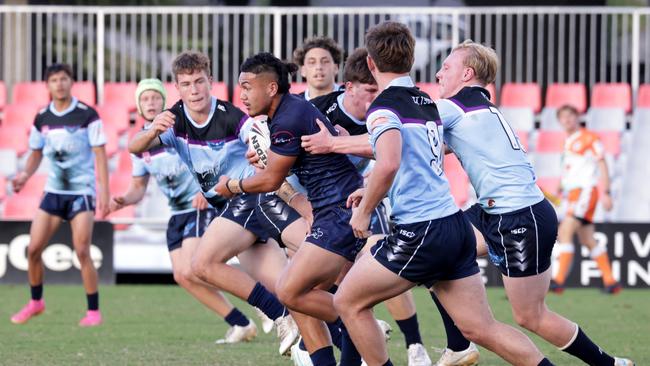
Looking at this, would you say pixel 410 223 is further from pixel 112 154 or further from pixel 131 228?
pixel 112 154

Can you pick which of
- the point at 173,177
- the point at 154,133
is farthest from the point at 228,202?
the point at 173,177

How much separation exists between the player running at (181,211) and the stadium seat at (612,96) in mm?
8932

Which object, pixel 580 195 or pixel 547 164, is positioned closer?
pixel 580 195

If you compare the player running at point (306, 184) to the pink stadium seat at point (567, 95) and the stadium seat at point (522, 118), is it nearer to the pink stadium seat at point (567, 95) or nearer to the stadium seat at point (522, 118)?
the stadium seat at point (522, 118)

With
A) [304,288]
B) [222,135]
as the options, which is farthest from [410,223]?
[222,135]

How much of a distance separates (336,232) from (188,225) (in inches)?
123

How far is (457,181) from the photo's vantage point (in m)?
16.0

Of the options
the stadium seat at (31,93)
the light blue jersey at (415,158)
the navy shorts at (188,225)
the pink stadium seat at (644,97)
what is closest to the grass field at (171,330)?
the navy shorts at (188,225)

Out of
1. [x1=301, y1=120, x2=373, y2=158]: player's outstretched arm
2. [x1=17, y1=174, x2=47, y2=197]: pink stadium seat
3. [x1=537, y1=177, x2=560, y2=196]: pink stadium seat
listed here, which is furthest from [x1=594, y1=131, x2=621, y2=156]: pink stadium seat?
[x1=301, y1=120, x2=373, y2=158]: player's outstretched arm

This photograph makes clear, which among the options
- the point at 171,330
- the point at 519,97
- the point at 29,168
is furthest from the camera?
the point at 519,97

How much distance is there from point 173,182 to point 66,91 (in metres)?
1.97

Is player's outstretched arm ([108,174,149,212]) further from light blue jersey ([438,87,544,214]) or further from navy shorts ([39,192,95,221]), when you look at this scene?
light blue jersey ([438,87,544,214])

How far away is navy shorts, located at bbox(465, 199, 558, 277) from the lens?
687 cm

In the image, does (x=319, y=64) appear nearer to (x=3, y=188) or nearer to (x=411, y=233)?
(x=411, y=233)
